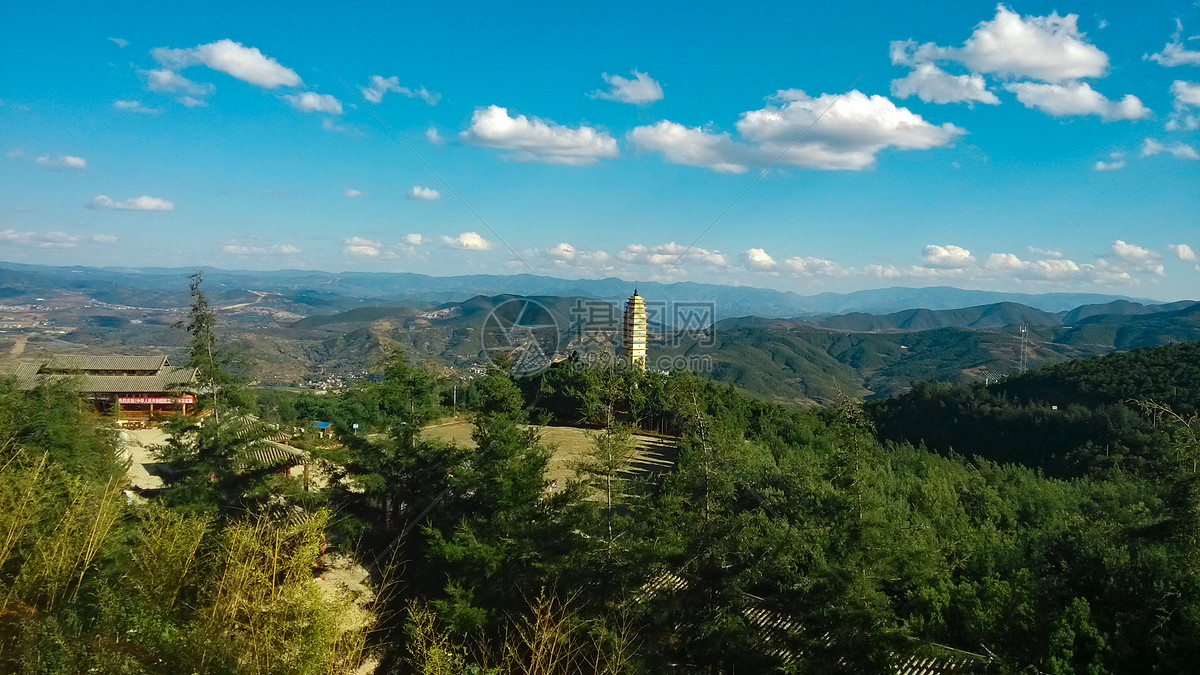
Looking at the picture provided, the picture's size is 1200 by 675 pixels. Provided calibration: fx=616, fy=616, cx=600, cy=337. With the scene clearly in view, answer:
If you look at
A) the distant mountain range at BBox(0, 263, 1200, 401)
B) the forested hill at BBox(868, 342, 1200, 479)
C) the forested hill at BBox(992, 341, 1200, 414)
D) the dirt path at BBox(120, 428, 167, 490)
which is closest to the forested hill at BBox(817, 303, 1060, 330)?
the distant mountain range at BBox(0, 263, 1200, 401)

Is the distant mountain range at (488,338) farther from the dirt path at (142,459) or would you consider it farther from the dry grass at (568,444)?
the dirt path at (142,459)

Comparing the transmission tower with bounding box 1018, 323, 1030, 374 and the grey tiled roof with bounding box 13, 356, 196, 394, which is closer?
the grey tiled roof with bounding box 13, 356, 196, 394

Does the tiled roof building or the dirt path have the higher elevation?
the tiled roof building

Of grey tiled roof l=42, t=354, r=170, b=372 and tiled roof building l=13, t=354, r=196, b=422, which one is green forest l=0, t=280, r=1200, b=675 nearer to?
tiled roof building l=13, t=354, r=196, b=422

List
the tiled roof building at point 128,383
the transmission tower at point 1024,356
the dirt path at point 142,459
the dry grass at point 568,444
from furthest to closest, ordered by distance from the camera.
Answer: the transmission tower at point 1024,356 → the tiled roof building at point 128,383 → the dry grass at point 568,444 → the dirt path at point 142,459

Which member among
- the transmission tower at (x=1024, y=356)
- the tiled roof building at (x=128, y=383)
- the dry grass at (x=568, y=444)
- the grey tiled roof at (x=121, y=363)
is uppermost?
the grey tiled roof at (x=121, y=363)

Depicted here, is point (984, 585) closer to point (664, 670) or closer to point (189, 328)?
point (664, 670)

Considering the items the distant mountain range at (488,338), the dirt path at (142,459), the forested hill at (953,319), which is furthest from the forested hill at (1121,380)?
the forested hill at (953,319)

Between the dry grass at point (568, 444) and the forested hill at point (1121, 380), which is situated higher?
the forested hill at point (1121, 380)

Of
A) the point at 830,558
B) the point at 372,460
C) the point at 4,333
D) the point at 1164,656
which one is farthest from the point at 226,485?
the point at 4,333
